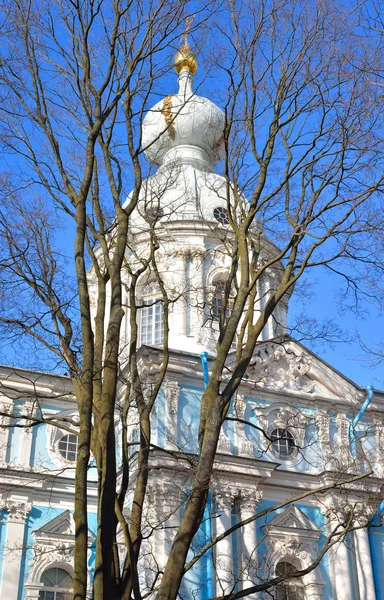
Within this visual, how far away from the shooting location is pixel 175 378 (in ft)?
66.1

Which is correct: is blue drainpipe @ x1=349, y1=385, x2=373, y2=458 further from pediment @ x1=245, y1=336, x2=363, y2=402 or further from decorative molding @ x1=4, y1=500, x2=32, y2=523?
decorative molding @ x1=4, y1=500, x2=32, y2=523

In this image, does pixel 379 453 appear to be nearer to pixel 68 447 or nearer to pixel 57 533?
pixel 68 447

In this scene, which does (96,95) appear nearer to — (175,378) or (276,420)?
(175,378)

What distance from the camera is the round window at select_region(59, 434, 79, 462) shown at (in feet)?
70.6

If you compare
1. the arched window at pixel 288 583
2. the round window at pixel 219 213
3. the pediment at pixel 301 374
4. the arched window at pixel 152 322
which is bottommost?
the arched window at pixel 288 583

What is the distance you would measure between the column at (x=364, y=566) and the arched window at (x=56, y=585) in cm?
731

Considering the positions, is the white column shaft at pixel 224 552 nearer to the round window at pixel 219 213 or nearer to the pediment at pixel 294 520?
the pediment at pixel 294 520

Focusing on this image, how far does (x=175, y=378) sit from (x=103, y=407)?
12.9 metres

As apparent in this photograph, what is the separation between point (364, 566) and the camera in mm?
19578

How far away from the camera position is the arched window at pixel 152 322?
24.7 metres

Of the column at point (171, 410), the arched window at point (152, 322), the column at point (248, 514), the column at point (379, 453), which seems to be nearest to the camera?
the column at point (248, 514)

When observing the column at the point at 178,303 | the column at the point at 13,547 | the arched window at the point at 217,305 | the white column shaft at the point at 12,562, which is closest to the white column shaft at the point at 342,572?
the arched window at the point at 217,305

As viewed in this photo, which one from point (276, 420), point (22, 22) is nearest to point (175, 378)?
point (276, 420)

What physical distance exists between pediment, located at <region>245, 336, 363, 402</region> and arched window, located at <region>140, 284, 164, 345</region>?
3927mm
